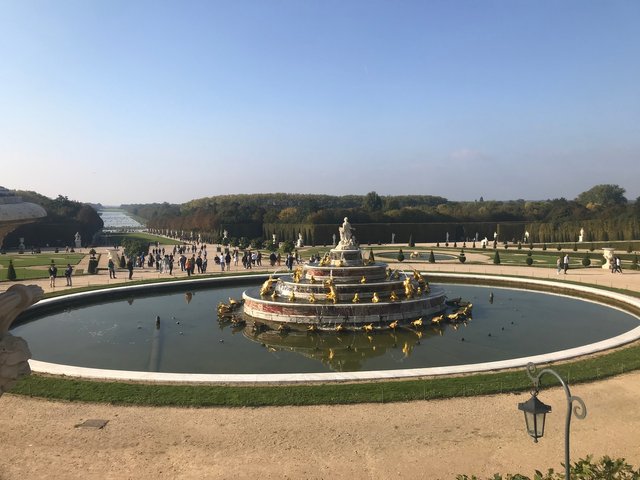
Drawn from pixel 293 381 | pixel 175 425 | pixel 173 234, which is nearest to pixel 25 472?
pixel 175 425

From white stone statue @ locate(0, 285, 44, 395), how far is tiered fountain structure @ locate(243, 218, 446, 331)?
48.7ft

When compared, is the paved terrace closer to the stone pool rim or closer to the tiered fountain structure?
the stone pool rim

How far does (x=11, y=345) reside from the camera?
5164 mm

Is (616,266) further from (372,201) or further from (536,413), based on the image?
(372,201)

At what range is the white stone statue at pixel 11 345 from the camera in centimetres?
508

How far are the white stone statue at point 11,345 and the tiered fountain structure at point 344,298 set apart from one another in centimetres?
1485

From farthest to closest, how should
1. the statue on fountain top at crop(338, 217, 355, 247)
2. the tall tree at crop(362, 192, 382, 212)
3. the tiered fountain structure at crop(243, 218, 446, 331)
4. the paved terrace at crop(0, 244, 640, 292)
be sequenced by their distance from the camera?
the tall tree at crop(362, 192, 382, 212)
the paved terrace at crop(0, 244, 640, 292)
the statue on fountain top at crop(338, 217, 355, 247)
the tiered fountain structure at crop(243, 218, 446, 331)

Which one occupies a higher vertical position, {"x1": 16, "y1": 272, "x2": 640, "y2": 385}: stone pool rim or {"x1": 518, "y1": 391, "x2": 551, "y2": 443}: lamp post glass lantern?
{"x1": 518, "y1": 391, "x2": 551, "y2": 443}: lamp post glass lantern

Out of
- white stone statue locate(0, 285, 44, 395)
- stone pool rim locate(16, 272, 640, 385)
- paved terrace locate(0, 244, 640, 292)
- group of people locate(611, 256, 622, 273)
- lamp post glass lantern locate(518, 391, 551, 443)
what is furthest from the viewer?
group of people locate(611, 256, 622, 273)

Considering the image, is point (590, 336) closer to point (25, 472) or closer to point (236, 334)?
point (236, 334)

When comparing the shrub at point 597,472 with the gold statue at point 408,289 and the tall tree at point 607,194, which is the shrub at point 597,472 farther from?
the tall tree at point 607,194

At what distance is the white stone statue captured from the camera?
16.7ft

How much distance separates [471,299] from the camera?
88.0ft

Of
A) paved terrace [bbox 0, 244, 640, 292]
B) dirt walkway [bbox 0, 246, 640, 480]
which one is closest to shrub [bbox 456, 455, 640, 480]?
dirt walkway [bbox 0, 246, 640, 480]
